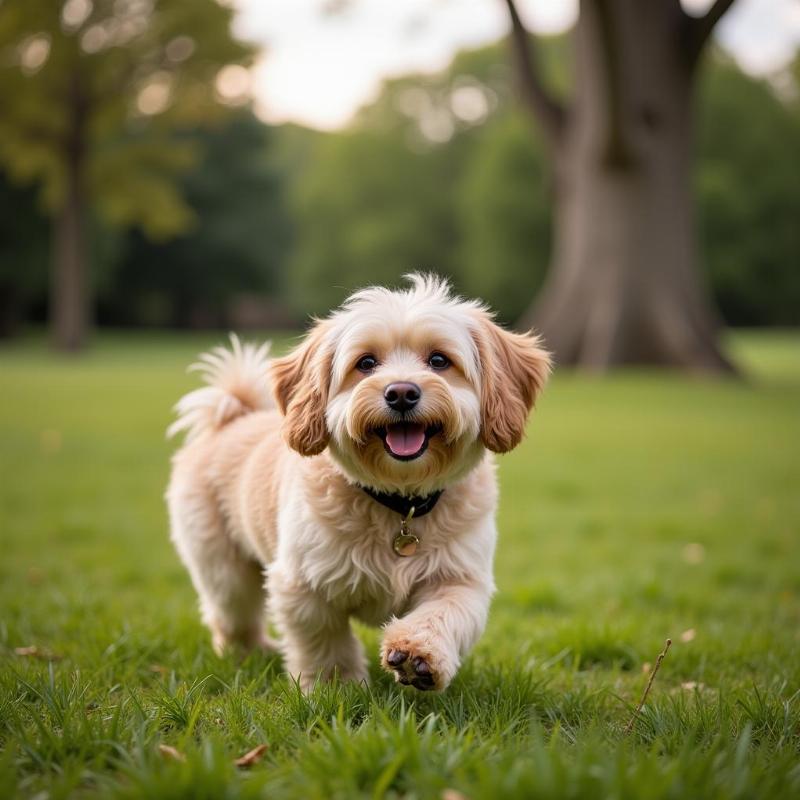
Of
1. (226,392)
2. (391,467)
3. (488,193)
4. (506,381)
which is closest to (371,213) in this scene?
(488,193)

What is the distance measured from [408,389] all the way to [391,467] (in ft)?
1.03

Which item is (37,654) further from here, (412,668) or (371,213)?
(371,213)

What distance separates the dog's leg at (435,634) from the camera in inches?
111

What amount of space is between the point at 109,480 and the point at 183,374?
12.6 metres

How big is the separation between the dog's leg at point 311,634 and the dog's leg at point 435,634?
38cm

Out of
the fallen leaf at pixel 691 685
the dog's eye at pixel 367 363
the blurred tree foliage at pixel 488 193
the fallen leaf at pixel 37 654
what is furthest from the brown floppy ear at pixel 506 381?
the blurred tree foliage at pixel 488 193

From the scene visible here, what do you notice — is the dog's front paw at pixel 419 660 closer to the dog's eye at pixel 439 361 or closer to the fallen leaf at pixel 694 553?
the dog's eye at pixel 439 361

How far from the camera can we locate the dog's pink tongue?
10.5ft

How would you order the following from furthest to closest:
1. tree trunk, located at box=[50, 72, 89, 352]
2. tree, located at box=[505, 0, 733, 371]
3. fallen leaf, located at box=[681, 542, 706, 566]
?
tree trunk, located at box=[50, 72, 89, 352], tree, located at box=[505, 0, 733, 371], fallen leaf, located at box=[681, 542, 706, 566]

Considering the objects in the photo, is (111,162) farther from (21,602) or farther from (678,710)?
(678,710)

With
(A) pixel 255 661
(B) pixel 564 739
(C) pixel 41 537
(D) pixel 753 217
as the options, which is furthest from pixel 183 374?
(D) pixel 753 217

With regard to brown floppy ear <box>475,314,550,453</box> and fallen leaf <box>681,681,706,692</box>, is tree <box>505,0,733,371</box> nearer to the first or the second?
brown floppy ear <box>475,314,550,453</box>

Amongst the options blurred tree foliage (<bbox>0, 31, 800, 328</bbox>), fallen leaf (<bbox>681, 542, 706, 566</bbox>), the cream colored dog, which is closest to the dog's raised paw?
the cream colored dog

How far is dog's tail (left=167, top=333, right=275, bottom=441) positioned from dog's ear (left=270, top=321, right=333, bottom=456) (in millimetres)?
854
